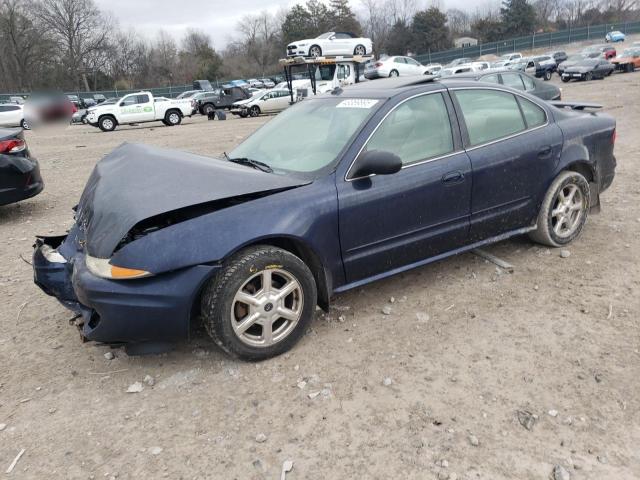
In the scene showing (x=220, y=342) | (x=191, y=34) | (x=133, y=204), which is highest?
(x=191, y=34)

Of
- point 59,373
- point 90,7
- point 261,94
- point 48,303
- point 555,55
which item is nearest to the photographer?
point 59,373

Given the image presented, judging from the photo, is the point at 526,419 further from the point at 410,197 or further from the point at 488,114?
the point at 488,114

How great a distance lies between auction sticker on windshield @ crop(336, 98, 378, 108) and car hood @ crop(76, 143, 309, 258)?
837 mm

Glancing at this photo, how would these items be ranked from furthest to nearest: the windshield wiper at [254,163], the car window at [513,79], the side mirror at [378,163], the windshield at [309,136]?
the car window at [513,79] < the windshield wiper at [254,163] < the windshield at [309,136] < the side mirror at [378,163]

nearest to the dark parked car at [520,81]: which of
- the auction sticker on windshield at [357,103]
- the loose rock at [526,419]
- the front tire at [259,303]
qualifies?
the auction sticker on windshield at [357,103]

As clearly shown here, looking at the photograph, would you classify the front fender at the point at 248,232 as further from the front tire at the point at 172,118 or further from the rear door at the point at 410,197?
the front tire at the point at 172,118

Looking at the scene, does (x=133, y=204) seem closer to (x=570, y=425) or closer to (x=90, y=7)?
(x=570, y=425)

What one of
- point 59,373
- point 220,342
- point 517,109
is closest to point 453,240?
point 517,109

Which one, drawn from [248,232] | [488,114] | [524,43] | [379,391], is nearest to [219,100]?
[488,114]

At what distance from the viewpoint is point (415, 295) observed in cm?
388

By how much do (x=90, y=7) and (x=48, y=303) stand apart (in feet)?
216

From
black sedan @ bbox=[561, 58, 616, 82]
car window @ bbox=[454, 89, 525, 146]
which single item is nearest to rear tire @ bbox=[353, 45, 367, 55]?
black sedan @ bbox=[561, 58, 616, 82]

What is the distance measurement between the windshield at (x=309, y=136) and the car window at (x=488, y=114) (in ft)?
2.57

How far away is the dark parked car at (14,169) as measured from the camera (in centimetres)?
622
